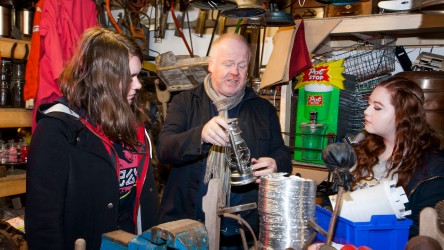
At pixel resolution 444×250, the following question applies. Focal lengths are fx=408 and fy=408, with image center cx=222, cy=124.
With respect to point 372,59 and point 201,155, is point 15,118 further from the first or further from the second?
point 372,59

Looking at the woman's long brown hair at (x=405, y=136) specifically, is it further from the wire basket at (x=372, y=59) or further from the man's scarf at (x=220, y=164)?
the wire basket at (x=372, y=59)

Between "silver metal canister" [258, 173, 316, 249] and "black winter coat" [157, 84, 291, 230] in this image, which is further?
"black winter coat" [157, 84, 291, 230]

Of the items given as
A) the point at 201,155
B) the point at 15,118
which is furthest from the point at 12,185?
the point at 201,155

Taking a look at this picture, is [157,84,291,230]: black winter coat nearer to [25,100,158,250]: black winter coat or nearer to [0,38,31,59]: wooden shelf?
[25,100,158,250]: black winter coat

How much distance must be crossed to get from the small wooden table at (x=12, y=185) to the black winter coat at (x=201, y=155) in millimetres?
1586

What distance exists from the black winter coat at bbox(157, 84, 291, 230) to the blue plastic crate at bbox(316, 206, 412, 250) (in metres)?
0.82

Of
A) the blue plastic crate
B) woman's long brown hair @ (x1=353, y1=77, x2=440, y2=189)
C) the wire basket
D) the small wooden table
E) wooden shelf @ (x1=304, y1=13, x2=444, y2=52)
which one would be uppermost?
wooden shelf @ (x1=304, y1=13, x2=444, y2=52)

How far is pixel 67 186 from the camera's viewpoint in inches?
53.9

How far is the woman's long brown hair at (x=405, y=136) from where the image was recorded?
179cm

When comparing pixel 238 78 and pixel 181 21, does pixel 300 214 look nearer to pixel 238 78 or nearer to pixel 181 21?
pixel 238 78

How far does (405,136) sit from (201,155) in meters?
0.94

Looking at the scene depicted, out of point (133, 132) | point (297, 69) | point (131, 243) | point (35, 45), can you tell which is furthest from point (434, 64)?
point (35, 45)

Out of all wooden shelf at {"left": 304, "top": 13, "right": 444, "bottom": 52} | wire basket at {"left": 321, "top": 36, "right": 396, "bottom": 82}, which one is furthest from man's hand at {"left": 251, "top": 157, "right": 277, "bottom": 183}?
wire basket at {"left": 321, "top": 36, "right": 396, "bottom": 82}

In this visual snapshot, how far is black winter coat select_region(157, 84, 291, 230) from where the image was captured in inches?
Answer: 76.7
